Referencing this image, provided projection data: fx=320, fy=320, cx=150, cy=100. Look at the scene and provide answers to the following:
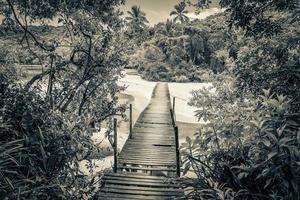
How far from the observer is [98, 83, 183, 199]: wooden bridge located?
816 centimetres

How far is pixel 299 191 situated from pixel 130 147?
897cm

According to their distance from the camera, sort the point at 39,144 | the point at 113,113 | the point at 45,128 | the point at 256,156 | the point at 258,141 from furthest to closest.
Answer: the point at 113,113 → the point at 45,128 → the point at 39,144 → the point at 256,156 → the point at 258,141

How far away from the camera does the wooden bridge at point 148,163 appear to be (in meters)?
8.16

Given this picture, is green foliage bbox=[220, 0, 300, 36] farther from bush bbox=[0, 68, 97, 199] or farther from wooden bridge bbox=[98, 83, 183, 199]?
bush bbox=[0, 68, 97, 199]

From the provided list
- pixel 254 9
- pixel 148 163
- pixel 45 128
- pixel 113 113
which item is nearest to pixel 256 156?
pixel 45 128

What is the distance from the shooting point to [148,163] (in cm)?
1120

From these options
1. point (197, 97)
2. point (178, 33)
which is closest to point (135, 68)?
point (178, 33)

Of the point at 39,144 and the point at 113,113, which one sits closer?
the point at 39,144

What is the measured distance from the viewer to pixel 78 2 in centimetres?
864

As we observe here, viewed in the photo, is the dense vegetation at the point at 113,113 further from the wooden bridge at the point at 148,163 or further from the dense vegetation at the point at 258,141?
the wooden bridge at the point at 148,163

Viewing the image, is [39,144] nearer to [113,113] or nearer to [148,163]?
[148,163]

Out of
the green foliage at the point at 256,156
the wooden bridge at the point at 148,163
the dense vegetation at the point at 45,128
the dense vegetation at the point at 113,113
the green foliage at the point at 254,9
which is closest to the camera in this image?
the green foliage at the point at 256,156

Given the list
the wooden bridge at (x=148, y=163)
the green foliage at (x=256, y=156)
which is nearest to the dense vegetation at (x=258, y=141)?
the green foliage at (x=256, y=156)

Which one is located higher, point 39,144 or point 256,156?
point 39,144
